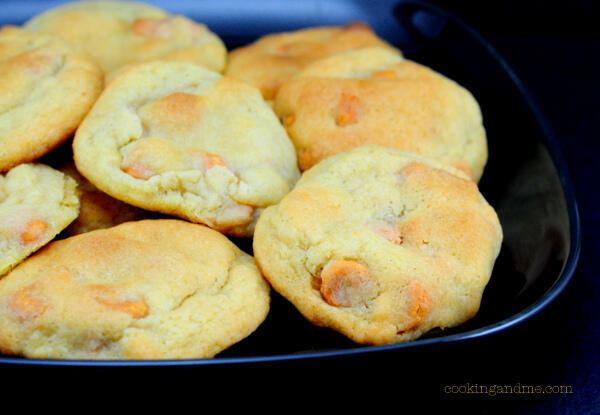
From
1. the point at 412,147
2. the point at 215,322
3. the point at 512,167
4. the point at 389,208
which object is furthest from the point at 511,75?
the point at 215,322

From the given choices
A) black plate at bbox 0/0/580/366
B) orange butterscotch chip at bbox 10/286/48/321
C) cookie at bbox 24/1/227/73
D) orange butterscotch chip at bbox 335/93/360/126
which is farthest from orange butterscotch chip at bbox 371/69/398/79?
orange butterscotch chip at bbox 10/286/48/321

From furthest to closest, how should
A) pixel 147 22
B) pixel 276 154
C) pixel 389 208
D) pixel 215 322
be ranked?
1. pixel 147 22
2. pixel 276 154
3. pixel 389 208
4. pixel 215 322

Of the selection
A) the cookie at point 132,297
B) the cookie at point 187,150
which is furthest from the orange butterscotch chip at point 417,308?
the cookie at point 187,150

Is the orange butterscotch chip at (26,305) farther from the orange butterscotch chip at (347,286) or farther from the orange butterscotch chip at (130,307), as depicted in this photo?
the orange butterscotch chip at (347,286)

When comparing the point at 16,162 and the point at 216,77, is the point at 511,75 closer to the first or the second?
the point at 216,77

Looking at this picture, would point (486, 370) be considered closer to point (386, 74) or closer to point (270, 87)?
point (386, 74)

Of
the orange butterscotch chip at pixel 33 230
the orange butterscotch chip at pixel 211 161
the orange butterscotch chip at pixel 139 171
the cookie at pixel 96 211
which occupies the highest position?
the orange butterscotch chip at pixel 211 161

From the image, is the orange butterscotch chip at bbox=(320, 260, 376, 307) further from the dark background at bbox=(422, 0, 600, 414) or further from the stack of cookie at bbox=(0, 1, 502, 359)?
the dark background at bbox=(422, 0, 600, 414)
